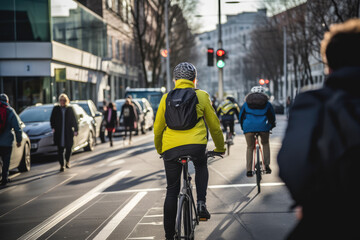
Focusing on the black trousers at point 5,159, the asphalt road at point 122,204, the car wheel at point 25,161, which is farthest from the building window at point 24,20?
the black trousers at point 5,159

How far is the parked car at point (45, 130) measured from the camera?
1536cm

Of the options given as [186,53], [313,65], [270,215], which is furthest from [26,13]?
[313,65]

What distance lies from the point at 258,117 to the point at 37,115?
30.2 feet

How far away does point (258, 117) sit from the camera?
31.3 feet

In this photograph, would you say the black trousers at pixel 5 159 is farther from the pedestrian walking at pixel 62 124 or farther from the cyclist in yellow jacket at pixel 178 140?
the cyclist in yellow jacket at pixel 178 140

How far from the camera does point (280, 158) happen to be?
8.52 ft

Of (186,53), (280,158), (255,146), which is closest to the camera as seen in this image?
(280,158)

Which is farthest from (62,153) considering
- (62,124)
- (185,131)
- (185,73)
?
(185,131)

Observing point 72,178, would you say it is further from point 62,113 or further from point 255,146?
point 255,146

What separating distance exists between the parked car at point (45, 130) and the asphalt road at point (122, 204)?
156cm

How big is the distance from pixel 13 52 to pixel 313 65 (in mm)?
56162

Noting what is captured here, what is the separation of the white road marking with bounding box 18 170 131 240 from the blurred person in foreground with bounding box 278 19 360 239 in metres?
4.62

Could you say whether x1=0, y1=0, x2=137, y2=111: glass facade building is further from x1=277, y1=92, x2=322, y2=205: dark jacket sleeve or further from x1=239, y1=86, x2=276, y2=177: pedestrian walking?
x1=277, y1=92, x2=322, y2=205: dark jacket sleeve

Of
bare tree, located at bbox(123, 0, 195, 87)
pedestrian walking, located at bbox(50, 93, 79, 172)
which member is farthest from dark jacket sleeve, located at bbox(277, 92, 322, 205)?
bare tree, located at bbox(123, 0, 195, 87)
